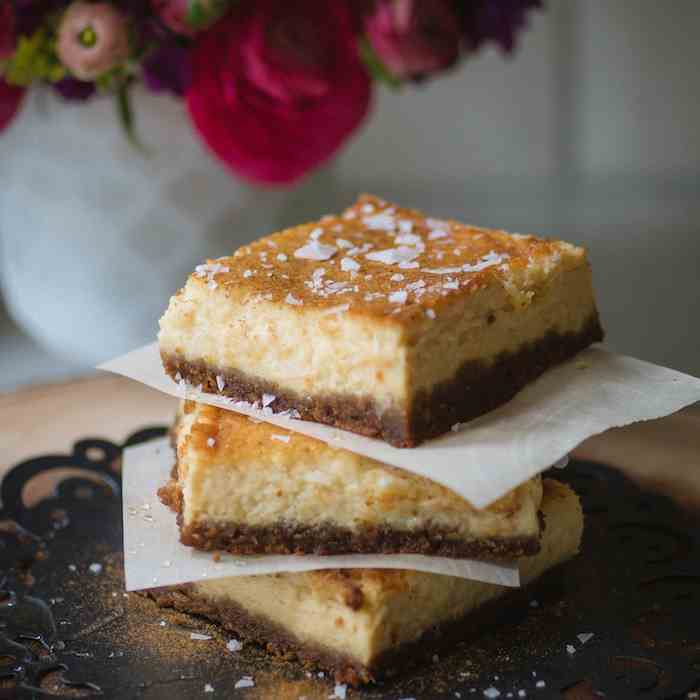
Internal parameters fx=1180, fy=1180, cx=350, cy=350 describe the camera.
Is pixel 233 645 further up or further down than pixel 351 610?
further down

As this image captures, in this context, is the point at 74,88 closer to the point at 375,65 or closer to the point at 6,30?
the point at 6,30

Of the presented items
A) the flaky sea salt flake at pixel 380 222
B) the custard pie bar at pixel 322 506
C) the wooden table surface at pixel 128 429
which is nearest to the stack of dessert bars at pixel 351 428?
the custard pie bar at pixel 322 506

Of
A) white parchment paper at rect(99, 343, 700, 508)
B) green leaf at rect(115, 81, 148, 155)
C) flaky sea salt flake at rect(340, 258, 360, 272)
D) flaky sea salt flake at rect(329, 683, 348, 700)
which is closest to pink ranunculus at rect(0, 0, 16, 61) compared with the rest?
green leaf at rect(115, 81, 148, 155)

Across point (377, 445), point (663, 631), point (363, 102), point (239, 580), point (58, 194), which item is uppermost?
point (363, 102)

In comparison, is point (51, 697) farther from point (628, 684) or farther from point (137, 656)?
point (628, 684)

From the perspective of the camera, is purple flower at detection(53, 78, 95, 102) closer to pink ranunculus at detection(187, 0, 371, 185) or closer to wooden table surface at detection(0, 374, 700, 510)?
pink ranunculus at detection(187, 0, 371, 185)

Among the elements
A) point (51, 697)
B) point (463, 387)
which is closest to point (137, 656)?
point (51, 697)

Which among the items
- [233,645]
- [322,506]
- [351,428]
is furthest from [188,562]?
[351,428]
